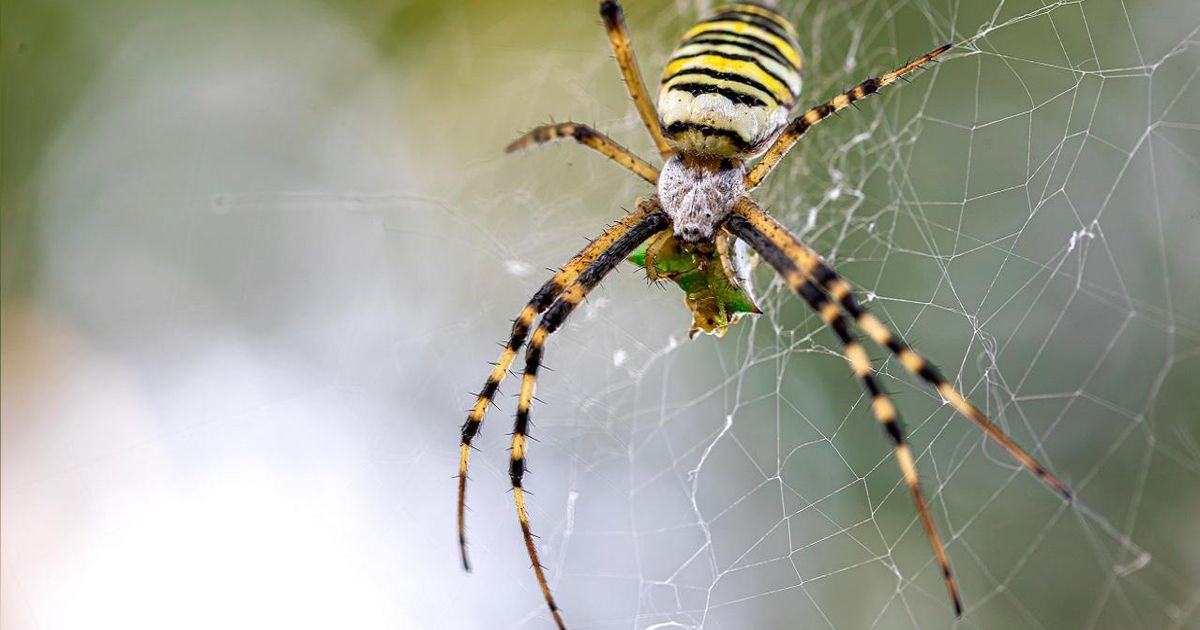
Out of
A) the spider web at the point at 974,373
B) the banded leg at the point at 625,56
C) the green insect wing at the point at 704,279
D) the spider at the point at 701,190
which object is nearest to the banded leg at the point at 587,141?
the spider at the point at 701,190

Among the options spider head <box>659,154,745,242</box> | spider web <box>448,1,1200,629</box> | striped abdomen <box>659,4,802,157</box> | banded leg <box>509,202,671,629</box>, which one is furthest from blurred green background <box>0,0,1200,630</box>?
spider head <box>659,154,745,242</box>

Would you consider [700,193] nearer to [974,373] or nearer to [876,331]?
[876,331]

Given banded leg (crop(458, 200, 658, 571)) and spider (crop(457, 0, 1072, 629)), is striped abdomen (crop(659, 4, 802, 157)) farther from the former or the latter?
banded leg (crop(458, 200, 658, 571))

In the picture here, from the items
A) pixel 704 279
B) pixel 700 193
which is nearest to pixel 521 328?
pixel 704 279

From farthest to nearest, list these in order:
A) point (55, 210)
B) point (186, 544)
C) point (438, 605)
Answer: point (55, 210), point (186, 544), point (438, 605)

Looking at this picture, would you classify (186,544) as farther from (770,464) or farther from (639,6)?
(639,6)

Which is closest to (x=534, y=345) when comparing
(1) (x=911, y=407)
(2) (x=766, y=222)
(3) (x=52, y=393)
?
(2) (x=766, y=222)

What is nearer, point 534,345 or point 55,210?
point 534,345

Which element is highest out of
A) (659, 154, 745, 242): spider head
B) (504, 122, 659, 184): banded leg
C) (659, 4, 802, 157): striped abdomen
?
(504, 122, 659, 184): banded leg
